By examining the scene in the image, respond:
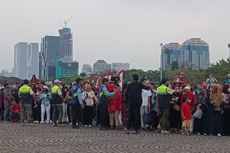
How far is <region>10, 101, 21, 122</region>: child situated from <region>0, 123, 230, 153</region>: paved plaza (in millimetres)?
6091

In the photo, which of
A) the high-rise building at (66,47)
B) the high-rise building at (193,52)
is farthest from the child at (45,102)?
the high-rise building at (193,52)

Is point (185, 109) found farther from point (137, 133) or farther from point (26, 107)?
point (26, 107)

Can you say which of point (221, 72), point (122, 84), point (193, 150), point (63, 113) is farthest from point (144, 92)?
point (221, 72)

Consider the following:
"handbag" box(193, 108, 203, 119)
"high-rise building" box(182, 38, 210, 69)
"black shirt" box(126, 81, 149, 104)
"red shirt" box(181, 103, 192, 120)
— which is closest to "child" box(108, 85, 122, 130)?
"black shirt" box(126, 81, 149, 104)

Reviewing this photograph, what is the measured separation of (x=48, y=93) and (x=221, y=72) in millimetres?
56589

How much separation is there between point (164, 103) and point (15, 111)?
8521mm

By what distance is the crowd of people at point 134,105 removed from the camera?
16.6 m

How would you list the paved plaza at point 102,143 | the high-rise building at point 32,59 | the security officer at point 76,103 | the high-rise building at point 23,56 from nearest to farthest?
the paved plaza at point 102,143 < the security officer at point 76,103 < the high-rise building at point 32,59 < the high-rise building at point 23,56

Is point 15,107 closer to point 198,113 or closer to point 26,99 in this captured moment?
point 26,99

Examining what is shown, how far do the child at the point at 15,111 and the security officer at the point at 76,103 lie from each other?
450cm

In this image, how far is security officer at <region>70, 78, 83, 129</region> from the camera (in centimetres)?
1877

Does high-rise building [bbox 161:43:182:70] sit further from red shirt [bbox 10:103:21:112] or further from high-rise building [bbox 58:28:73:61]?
red shirt [bbox 10:103:21:112]

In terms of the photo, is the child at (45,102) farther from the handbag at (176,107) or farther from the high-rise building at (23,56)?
the high-rise building at (23,56)

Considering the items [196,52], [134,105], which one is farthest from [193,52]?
[134,105]
